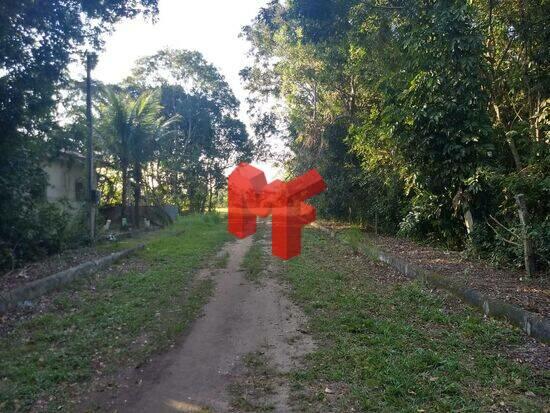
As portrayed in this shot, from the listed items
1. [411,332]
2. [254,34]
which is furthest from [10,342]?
[254,34]

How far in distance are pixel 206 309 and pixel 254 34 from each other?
17.8 m

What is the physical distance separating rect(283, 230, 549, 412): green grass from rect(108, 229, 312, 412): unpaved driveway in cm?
31

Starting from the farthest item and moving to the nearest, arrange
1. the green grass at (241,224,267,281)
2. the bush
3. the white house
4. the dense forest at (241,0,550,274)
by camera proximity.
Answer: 1. the white house
2. the green grass at (241,224,267,281)
3. the bush
4. the dense forest at (241,0,550,274)

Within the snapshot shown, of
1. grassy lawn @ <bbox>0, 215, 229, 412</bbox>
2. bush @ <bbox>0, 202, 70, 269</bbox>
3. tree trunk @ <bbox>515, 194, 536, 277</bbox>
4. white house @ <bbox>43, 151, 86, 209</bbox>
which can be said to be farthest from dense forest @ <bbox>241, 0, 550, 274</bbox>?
white house @ <bbox>43, 151, 86, 209</bbox>

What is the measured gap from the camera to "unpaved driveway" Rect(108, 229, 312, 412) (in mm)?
4031

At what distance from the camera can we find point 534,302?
21.4ft

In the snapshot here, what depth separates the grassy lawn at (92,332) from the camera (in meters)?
A: 4.36

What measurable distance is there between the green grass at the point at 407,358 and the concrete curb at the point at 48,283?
454cm

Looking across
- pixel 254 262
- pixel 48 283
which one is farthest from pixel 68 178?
pixel 48 283

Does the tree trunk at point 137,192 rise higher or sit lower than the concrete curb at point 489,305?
higher

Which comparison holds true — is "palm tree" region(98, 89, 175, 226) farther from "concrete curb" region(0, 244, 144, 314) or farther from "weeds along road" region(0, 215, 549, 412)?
"weeds along road" region(0, 215, 549, 412)
